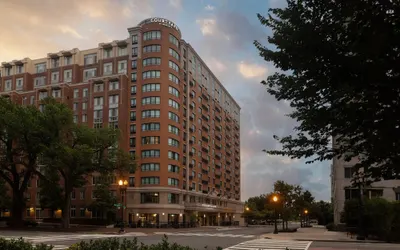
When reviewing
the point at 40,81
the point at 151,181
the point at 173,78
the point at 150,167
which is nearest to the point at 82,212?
the point at 151,181

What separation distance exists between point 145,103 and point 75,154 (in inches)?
1282

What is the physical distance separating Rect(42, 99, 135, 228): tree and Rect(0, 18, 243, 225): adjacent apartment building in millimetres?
20927

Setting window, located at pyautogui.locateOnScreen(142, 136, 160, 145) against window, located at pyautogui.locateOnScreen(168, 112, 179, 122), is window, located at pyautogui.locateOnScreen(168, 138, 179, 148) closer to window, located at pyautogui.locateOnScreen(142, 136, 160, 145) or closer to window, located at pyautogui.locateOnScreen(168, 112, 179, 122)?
window, located at pyautogui.locateOnScreen(142, 136, 160, 145)

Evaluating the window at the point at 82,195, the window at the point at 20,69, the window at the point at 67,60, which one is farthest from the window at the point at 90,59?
the window at the point at 82,195

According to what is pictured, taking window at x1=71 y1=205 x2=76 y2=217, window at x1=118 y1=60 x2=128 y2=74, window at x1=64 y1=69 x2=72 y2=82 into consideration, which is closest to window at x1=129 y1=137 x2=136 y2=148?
window at x1=118 y1=60 x2=128 y2=74

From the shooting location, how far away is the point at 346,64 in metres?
6.98

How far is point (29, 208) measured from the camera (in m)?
95.2

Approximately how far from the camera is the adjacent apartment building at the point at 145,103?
85269mm

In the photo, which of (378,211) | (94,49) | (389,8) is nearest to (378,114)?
(389,8)

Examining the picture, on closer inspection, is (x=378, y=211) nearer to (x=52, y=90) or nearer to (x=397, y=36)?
(x=397, y=36)

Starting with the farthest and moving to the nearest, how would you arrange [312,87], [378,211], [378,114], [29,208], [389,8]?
1. [29,208]
2. [378,211]
3. [312,87]
4. [378,114]
5. [389,8]

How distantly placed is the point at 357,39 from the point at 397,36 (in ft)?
1.88

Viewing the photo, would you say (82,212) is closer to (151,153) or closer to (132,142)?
(132,142)

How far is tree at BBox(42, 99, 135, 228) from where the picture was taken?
189 feet
